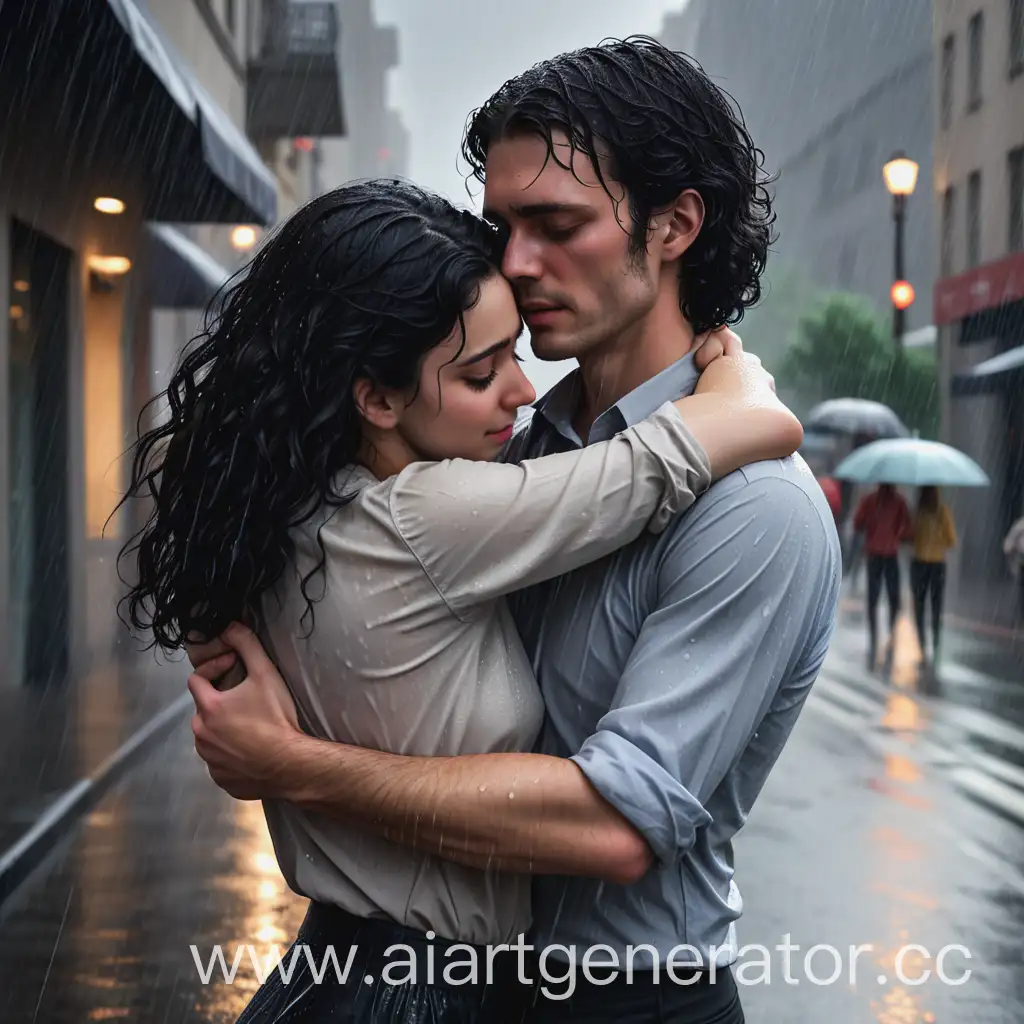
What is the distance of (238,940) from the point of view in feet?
20.0

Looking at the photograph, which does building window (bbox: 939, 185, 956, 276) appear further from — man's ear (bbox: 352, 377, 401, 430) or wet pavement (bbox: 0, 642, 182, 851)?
man's ear (bbox: 352, 377, 401, 430)

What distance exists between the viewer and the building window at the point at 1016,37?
2723 centimetres

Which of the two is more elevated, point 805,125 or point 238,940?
point 805,125

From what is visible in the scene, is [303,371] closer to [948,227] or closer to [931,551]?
[931,551]

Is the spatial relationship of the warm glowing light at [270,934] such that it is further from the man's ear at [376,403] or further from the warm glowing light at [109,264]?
the warm glowing light at [109,264]

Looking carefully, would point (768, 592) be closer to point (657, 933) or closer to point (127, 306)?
point (657, 933)

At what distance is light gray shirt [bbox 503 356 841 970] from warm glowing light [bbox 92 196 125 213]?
1129cm

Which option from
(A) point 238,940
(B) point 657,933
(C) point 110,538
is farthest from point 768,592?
(C) point 110,538

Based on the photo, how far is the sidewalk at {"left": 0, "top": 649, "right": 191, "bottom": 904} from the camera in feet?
24.4

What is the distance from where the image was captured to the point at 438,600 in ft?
6.74

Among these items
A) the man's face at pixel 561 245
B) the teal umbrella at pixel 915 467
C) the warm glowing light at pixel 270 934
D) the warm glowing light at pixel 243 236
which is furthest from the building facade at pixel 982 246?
the man's face at pixel 561 245

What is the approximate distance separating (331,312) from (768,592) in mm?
746

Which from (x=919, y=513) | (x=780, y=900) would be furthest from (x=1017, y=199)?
(x=780, y=900)

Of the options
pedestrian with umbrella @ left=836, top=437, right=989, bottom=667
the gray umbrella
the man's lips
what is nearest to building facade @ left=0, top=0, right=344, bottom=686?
the man's lips
